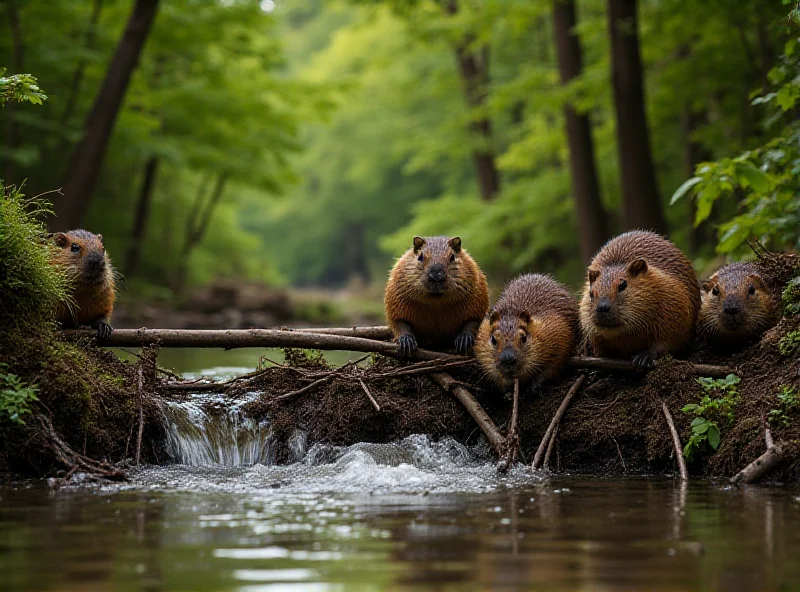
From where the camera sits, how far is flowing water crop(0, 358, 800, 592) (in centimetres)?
334

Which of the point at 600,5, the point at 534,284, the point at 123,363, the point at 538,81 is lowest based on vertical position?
the point at 123,363

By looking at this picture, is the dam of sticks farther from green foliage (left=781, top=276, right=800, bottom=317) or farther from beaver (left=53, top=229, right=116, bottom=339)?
beaver (left=53, top=229, right=116, bottom=339)

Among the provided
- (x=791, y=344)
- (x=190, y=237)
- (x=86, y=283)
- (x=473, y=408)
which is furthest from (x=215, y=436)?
(x=190, y=237)

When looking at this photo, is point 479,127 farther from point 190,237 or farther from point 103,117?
point 103,117

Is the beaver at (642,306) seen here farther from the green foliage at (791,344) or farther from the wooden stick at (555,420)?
the green foliage at (791,344)

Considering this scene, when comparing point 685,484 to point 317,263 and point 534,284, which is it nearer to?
point 534,284

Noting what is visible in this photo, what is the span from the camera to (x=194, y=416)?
6652 mm

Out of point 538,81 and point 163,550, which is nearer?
point 163,550

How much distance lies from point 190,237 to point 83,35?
10.3 metres

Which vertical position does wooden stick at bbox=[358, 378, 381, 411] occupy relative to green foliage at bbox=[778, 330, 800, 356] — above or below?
below

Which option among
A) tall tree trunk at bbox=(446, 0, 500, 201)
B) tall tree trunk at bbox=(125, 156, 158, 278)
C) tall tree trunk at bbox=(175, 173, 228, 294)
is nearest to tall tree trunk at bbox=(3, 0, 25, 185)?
tall tree trunk at bbox=(125, 156, 158, 278)

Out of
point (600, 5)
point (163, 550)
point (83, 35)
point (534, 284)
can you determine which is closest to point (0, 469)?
point (163, 550)

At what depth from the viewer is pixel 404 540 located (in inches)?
153

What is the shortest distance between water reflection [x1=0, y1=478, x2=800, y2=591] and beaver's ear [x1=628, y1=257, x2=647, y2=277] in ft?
5.71
